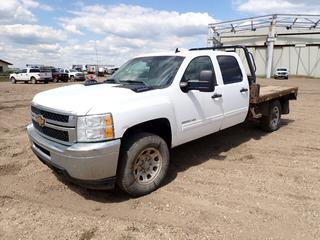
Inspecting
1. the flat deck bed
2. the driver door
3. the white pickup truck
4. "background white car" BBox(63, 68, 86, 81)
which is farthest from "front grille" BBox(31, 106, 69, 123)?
"background white car" BBox(63, 68, 86, 81)

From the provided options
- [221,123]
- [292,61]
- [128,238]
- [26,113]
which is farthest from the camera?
[292,61]

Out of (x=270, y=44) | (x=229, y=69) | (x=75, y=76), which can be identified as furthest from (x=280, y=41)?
(x=229, y=69)

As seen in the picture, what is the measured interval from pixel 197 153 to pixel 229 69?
5.54 ft

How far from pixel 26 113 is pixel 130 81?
7.36 m

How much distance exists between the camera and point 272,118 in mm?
7457

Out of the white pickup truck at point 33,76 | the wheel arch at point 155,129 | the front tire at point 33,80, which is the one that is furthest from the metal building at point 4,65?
the wheel arch at point 155,129

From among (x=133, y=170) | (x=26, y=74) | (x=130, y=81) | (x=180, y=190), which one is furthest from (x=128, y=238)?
(x=26, y=74)

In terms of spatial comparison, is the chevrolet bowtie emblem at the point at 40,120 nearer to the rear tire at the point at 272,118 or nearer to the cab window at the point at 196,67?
the cab window at the point at 196,67

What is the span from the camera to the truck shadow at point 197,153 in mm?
4188

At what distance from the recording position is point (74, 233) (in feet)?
10.7

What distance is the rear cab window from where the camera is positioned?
5.48m

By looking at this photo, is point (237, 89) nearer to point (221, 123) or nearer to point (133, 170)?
point (221, 123)

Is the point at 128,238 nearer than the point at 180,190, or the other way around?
the point at 128,238

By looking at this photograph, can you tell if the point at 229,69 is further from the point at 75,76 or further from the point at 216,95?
the point at 75,76
